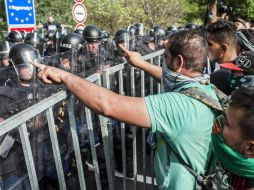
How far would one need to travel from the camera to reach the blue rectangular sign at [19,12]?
28.5 ft

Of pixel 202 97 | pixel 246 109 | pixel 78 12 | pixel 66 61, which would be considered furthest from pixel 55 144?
pixel 78 12

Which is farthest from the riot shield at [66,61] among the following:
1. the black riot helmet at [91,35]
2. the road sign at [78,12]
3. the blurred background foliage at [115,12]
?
the blurred background foliage at [115,12]

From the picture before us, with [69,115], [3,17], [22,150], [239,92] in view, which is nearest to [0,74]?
[69,115]

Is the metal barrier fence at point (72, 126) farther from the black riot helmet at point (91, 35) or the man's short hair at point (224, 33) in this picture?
the black riot helmet at point (91, 35)

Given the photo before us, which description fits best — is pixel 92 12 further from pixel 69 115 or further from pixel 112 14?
pixel 69 115

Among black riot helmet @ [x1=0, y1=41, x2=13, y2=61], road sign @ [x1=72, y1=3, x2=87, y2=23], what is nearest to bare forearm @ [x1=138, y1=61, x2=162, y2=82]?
black riot helmet @ [x1=0, y1=41, x2=13, y2=61]

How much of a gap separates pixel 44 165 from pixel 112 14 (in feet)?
71.7

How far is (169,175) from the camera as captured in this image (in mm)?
2115

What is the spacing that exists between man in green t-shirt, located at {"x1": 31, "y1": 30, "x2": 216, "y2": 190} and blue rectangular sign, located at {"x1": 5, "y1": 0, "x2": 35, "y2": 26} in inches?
284

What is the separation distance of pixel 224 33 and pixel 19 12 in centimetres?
678

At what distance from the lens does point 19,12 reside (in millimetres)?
8906

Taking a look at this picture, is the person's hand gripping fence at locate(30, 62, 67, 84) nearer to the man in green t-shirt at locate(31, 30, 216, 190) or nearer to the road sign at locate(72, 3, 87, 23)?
the man in green t-shirt at locate(31, 30, 216, 190)

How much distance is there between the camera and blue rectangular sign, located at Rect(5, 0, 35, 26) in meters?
8.70

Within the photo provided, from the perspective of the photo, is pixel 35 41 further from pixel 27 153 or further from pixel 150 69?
pixel 27 153
